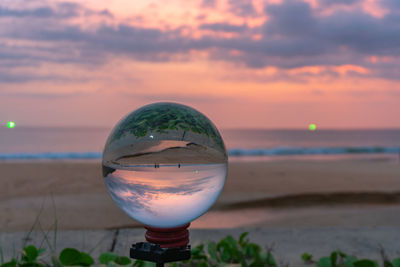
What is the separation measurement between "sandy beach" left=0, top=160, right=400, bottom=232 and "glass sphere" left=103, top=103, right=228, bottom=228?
5.89 feet

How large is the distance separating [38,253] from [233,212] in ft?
10.4

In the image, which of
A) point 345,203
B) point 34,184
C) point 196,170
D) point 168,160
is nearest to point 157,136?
point 168,160

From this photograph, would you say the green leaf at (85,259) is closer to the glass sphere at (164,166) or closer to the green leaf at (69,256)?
the green leaf at (69,256)

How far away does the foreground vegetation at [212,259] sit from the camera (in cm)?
231

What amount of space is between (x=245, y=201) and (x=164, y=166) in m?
4.46

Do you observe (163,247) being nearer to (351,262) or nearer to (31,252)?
(31,252)

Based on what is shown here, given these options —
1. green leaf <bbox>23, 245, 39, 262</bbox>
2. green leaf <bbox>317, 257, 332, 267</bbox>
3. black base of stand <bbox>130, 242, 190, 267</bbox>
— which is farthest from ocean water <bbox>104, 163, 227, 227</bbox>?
green leaf <bbox>317, 257, 332, 267</bbox>

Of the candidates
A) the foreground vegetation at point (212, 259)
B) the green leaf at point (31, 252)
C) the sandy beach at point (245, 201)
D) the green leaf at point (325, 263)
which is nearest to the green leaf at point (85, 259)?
the foreground vegetation at point (212, 259)

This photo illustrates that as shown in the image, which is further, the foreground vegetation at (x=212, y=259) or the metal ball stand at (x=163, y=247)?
the foreground vegetation at (x=212, y=259)

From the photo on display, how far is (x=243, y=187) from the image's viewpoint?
277 inches

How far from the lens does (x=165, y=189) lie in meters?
1.58

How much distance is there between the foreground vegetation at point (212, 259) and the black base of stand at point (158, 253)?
2.31ft

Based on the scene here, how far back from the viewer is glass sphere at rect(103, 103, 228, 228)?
1.58 metres

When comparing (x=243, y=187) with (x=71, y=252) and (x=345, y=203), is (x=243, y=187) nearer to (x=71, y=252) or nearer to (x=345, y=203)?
(x=345, y=203)
